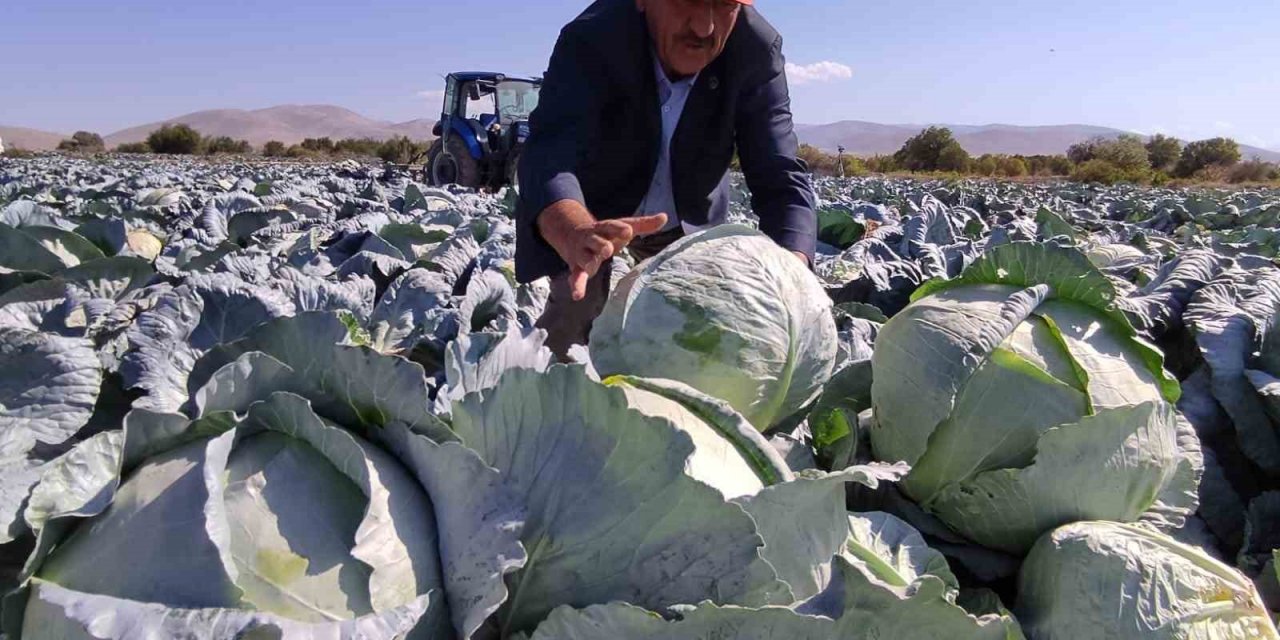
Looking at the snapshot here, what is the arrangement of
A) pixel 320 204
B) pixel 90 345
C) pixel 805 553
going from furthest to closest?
pixel 320 204 → pixel 90 345 → pixel 805 553

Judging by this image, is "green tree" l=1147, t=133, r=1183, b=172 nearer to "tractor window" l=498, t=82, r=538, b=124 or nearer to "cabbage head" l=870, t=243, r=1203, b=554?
"tractor window" l=498, t=82, r=538, b=124

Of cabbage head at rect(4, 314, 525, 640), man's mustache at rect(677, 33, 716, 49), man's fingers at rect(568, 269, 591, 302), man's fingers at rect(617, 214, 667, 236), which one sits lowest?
cabbage head at rect(4, 314, 525, 640)

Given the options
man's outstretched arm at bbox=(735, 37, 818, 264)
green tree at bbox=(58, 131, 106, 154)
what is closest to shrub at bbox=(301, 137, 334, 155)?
green tree at bbox=(58, 131, 106, 154)

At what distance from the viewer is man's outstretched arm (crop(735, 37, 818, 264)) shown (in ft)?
8.37

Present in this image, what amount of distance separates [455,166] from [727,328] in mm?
14952

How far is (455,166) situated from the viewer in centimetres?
1564

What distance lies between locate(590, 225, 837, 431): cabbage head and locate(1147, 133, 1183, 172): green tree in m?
43.9

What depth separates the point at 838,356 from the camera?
1.93 m

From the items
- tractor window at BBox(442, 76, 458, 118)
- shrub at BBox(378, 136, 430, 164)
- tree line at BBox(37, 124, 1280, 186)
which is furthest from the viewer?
shrub at BBox(378, 136, 430, 164)

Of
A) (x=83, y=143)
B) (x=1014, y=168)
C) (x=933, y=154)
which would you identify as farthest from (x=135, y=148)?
(x=1014, y=168)

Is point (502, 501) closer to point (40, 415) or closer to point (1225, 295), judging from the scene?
point (40, 415)

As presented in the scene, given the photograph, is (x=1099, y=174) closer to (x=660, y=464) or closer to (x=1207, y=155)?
(x=1207, y=155)

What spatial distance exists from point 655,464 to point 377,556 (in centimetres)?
34

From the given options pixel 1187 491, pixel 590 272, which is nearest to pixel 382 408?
pixel 590 272
